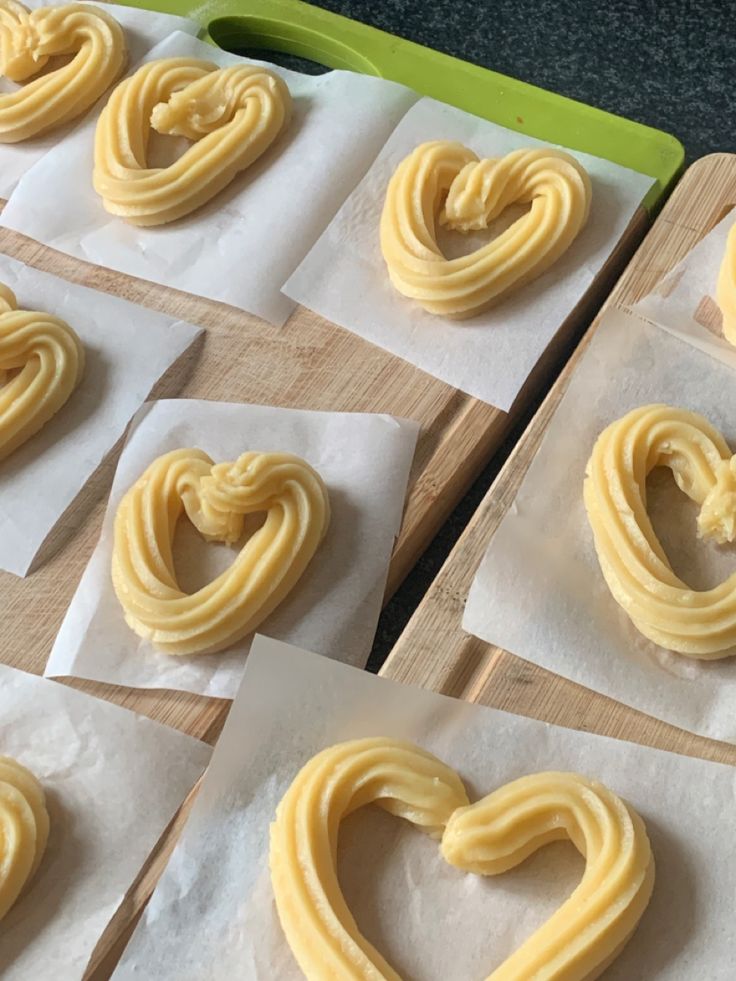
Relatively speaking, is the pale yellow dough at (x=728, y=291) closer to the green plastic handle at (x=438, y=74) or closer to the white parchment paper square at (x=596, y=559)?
the white parchment paper square at (x=596, y=559)

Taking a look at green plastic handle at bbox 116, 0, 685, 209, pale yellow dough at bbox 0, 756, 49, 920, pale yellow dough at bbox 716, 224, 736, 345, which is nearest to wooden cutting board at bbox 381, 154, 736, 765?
pale yellow dough at bbox 716, 224, 736, 345

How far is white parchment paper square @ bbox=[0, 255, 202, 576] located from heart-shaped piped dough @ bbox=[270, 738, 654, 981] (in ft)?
1.60

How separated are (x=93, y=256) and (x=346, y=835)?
35.5 inches

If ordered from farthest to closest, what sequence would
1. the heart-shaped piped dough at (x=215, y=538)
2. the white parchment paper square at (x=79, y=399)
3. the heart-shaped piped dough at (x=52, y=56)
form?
1. the heart-shaped piped dough at (x=52, y=56)
2. the white parchment paper square at (x=79, y=399)
3. the heart-shaped piped dough at (x=215, y=538)

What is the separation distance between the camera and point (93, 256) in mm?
1556

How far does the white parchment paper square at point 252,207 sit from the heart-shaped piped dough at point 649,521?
0.50 meters

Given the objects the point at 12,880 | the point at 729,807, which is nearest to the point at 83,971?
the point at 12,880

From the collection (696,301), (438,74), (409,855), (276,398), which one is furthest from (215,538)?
(438,74)

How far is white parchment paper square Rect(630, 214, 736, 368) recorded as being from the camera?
135cm

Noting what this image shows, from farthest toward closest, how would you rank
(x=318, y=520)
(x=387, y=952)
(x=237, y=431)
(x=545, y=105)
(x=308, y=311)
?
1. (x=545, y=105)
2. (x=308, y=311)
3. (x=237, y=431)
4. (x=318, y=520)
5. (x=387, y=952)

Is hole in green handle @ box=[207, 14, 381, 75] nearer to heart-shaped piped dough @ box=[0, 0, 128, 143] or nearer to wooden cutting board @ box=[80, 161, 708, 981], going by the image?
heart-shaped piped dough @ box=[0, 0, 128, 143]

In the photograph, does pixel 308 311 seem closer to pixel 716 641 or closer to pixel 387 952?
pixel 716 641

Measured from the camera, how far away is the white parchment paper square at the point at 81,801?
41.1 inches

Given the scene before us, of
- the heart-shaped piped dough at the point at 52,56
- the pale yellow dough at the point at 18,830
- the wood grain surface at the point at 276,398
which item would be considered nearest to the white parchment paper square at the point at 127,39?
the heart-shaped piped dough at the point at 52,56
